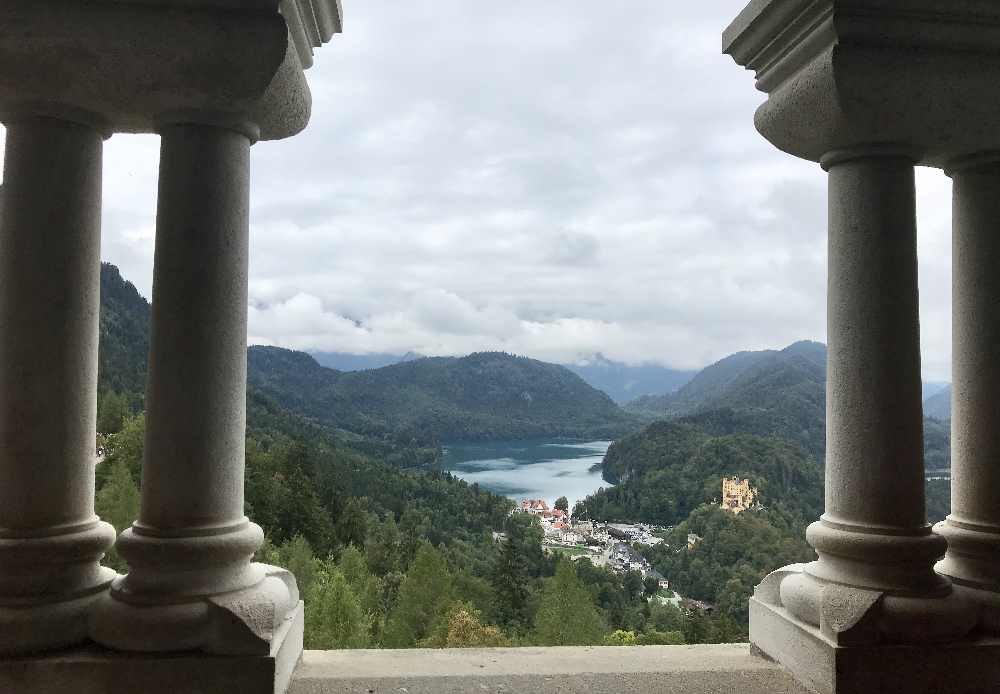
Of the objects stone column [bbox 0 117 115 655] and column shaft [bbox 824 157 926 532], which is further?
column shaft [bbox 824 157 926 532]

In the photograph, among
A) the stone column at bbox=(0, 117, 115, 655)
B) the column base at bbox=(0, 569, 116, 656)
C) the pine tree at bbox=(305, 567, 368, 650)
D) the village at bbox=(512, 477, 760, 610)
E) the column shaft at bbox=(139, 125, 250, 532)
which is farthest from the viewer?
the village at bbox=(512, 477, 760, 610)

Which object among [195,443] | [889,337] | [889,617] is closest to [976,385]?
[889,337]

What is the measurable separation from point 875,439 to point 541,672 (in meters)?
7.06

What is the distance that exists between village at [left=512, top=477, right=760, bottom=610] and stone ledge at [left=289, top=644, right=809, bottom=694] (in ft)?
240

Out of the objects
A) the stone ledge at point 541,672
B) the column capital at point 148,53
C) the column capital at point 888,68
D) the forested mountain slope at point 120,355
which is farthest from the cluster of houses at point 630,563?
the column capital at point 148,53

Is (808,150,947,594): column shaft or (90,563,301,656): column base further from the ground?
(808,150,947,594): column shaft

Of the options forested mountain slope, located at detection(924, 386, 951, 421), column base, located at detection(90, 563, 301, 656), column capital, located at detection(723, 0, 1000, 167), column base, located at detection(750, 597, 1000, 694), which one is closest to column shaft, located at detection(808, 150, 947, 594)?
column capital, located at detection(723, 0, 1000, 167)

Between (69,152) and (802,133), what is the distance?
12.7m

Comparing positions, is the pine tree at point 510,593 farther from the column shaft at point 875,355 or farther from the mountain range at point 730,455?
the column shaft at point 875,355

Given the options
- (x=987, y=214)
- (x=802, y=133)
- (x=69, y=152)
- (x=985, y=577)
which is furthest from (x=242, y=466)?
(x=987, y=214)

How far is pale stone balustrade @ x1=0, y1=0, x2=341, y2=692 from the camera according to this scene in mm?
10477

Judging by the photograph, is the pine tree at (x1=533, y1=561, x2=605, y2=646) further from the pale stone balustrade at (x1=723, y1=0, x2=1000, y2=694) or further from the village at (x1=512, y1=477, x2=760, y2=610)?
the pale stone balustrade at (x1=723, y1=0, x2=1000, y2=694)

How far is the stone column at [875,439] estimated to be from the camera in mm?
11250

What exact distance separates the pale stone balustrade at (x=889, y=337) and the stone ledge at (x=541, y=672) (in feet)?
3.28
